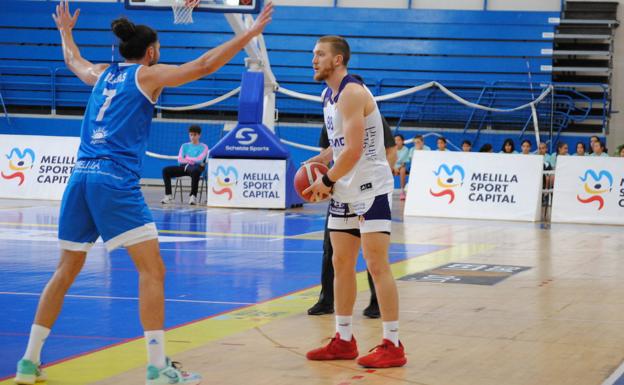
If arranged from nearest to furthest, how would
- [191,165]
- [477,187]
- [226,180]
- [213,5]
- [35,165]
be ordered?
[213,5]
[477,187]
[226,180]
[35,165]
[191,165]

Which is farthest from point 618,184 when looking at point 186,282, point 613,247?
point 186,282

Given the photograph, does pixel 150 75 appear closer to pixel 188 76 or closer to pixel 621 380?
pixel 188 76

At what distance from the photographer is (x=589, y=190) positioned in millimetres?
16094

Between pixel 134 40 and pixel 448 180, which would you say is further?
pixel 448 180

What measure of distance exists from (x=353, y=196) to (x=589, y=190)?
11.6m

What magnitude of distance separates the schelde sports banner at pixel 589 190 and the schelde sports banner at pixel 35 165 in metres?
8.95

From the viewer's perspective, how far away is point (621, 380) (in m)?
4.93

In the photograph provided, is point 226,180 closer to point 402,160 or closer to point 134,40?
point 402,160

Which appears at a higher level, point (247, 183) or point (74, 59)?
point (74, 59)

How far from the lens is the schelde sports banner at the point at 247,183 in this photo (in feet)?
56.4

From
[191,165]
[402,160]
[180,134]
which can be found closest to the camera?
[191,165]

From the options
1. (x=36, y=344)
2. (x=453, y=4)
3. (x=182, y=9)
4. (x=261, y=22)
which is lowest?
(x=36, y=344)

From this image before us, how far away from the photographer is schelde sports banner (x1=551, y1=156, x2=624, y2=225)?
52.2 ft

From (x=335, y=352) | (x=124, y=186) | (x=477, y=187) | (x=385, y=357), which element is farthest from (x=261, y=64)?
(x=124, y=186)
